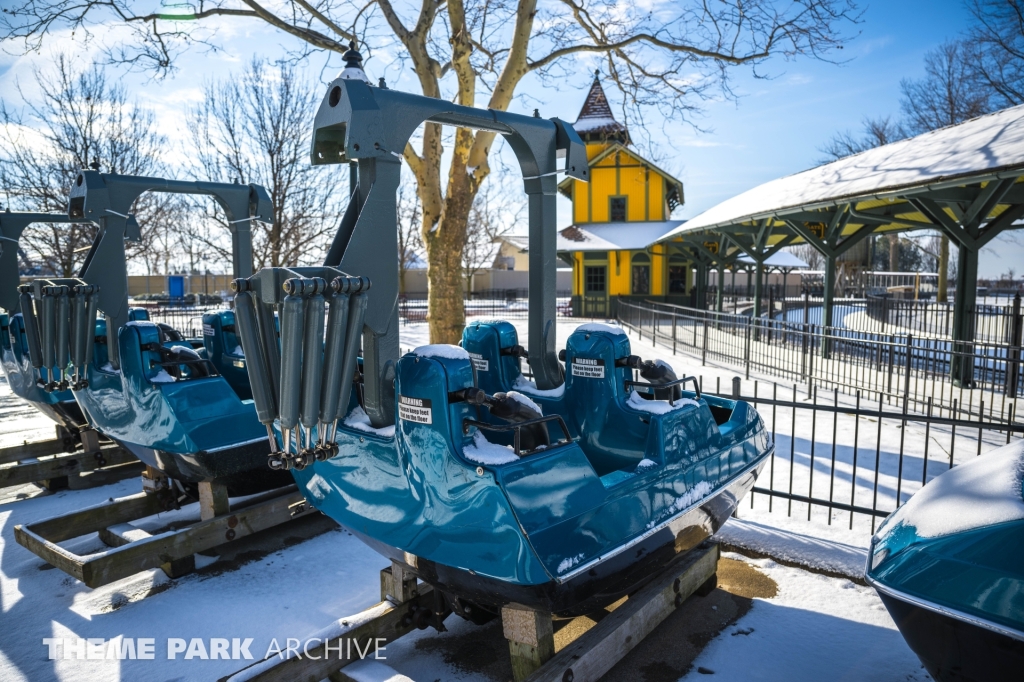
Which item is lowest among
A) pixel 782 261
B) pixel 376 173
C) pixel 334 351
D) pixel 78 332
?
pixel 78 332

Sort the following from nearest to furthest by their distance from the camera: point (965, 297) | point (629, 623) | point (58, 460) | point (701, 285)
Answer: point (629, 623), point (58, 460), point (965, 297), point (701, 285)

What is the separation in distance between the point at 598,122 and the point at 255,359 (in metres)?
31.9

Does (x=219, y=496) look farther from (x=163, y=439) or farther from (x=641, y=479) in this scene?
(x=641, y=479)

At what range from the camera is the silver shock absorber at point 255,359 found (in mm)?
2586

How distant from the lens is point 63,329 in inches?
197

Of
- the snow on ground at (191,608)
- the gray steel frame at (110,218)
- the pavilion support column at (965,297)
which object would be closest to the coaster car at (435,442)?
the snow on ground at (191,608)

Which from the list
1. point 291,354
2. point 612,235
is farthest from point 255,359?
point 612,235

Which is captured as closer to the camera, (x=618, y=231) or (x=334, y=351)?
(x=334, y=351)

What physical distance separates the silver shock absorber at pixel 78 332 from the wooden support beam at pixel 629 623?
4419mm

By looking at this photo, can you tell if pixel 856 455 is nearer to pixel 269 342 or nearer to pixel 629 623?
pixel 629 623

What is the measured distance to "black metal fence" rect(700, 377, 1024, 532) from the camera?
491cm

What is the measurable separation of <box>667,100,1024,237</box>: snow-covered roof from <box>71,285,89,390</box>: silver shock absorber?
392 inches

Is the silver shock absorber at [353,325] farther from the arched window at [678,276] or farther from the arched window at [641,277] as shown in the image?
the arched window at [678,276]

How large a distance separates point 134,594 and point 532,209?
3.64 m
